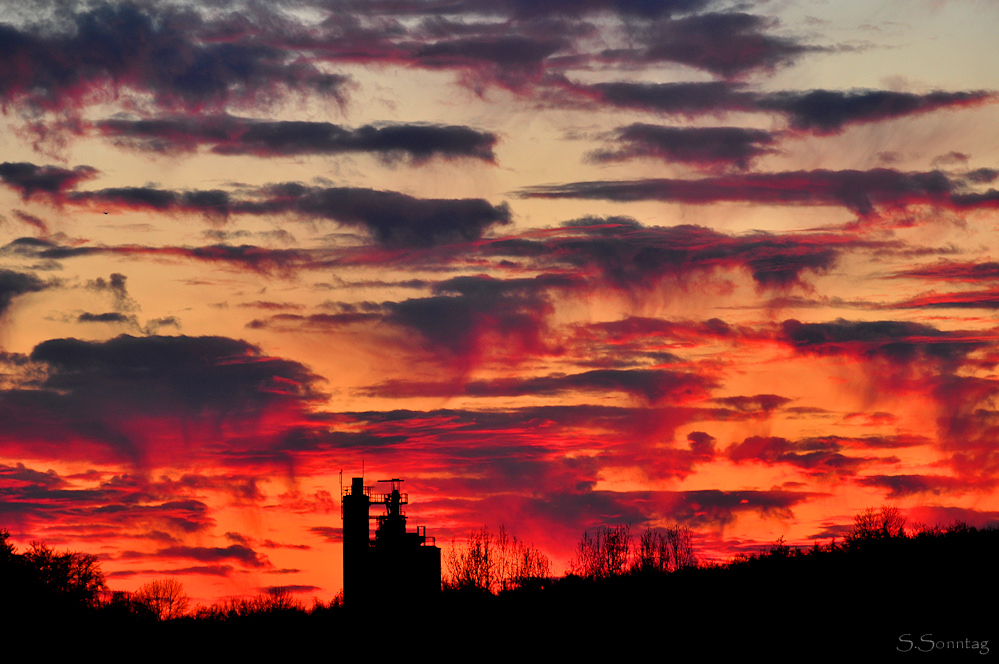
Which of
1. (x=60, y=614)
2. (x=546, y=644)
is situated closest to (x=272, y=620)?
(x=60, y=614)

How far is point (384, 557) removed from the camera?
90812mm

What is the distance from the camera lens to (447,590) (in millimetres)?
93375

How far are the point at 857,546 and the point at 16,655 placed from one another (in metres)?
41.3

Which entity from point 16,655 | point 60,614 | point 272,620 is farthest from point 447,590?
point 16,655

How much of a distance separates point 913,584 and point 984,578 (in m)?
2.36

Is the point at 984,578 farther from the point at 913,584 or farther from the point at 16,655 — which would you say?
the point at 16,655

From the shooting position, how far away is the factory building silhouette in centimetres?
8881

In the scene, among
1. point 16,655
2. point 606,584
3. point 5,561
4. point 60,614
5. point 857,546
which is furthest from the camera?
point 5,561

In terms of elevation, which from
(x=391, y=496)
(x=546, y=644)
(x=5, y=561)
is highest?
(x=391, y=496)

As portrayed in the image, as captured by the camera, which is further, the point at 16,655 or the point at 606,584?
the point at 606,584

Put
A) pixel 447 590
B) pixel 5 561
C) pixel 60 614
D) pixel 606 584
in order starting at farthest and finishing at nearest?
1. pixel 447 590
2. pixel 5 561
3. pixel 60 614
4. pixel 606 584

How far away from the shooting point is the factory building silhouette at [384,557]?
291 ft

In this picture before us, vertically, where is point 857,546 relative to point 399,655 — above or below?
above

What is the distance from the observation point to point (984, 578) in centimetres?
3778
